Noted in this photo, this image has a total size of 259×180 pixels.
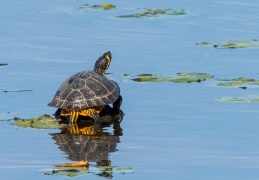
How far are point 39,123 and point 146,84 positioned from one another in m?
3.05

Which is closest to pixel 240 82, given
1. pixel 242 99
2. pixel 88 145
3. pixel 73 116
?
pixel 242 99

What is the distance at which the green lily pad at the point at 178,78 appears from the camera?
15.9m

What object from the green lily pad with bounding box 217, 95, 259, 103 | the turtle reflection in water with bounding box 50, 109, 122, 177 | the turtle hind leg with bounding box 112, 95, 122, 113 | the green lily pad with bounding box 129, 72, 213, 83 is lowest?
the turtle reflection in water with bounding box 50, 109, 122, 177

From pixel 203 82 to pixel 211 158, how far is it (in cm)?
457

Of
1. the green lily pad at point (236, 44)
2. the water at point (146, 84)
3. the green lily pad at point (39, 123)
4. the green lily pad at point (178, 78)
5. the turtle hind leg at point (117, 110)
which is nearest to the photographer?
the water at point (146, 84)

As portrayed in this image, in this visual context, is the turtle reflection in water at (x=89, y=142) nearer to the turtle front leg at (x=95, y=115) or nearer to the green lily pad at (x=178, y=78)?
the turtle front leg at (x=95, y=115)

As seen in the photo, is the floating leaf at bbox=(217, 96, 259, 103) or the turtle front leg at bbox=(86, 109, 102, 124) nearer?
the turtle front leg at bbox=(86, 109, 102, 124)

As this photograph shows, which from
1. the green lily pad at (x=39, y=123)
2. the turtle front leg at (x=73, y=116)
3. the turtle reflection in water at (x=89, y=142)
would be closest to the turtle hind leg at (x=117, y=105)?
the turtle reflection in water at (x=89, y=142)

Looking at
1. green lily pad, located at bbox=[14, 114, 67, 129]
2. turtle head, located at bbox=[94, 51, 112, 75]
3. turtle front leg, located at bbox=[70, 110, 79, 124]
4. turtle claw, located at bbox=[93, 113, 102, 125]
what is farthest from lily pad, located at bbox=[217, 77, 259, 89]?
green lily pad, located at bbox=[14, 114, 67, 129]

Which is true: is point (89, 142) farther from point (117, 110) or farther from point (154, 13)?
point (154, 13)

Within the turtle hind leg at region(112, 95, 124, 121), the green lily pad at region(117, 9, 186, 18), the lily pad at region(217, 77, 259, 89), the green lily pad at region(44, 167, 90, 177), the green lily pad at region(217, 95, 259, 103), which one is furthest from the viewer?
the green lily pad at region(117, 9, 186, 18)

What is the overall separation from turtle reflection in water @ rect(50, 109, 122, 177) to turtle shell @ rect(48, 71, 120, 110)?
277 mm

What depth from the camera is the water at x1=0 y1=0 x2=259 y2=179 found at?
11602 millimetres

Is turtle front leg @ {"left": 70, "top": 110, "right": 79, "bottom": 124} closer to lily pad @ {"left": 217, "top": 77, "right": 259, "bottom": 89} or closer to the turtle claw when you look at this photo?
the turtle claw
